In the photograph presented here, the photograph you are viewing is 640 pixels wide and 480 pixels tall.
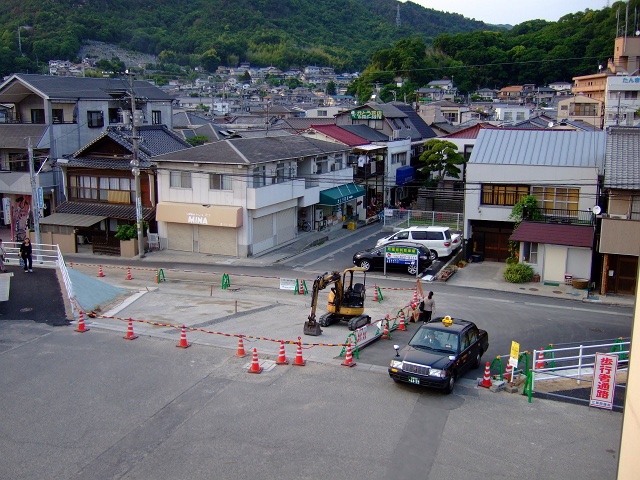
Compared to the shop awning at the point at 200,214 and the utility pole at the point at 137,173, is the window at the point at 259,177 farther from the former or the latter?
the utility pole at the point at 137,173

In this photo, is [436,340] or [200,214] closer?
[436,340]

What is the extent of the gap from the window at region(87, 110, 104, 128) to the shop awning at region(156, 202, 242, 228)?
13.8 metres

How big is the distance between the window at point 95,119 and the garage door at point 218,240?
629 inches

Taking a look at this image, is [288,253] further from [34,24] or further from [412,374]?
[34,24]

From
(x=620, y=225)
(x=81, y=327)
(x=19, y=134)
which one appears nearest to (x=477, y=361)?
(x=81, y=327)

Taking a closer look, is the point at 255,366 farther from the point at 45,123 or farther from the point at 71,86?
the point at 71,86

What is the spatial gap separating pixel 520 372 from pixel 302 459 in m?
7.32

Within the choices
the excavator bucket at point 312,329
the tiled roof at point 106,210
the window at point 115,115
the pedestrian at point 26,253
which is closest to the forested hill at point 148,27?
the window at point 115,115

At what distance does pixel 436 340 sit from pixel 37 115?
39117 mm

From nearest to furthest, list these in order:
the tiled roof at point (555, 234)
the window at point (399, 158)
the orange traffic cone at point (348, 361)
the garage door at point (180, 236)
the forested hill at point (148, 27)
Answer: the orange traffic cone at point (348, 361), the tiled roof at point (555, 234), the garage door at point (180, 236), the window at point (399, 158), the forested hill at point (148, 27)

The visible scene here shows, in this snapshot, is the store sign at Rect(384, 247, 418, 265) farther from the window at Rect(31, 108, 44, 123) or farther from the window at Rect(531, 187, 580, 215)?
the window at Rect(31, 108, 44, 123)

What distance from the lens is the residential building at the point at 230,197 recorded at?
33625 mm

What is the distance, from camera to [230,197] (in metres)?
33.9

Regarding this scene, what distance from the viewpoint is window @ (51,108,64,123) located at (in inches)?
1687
